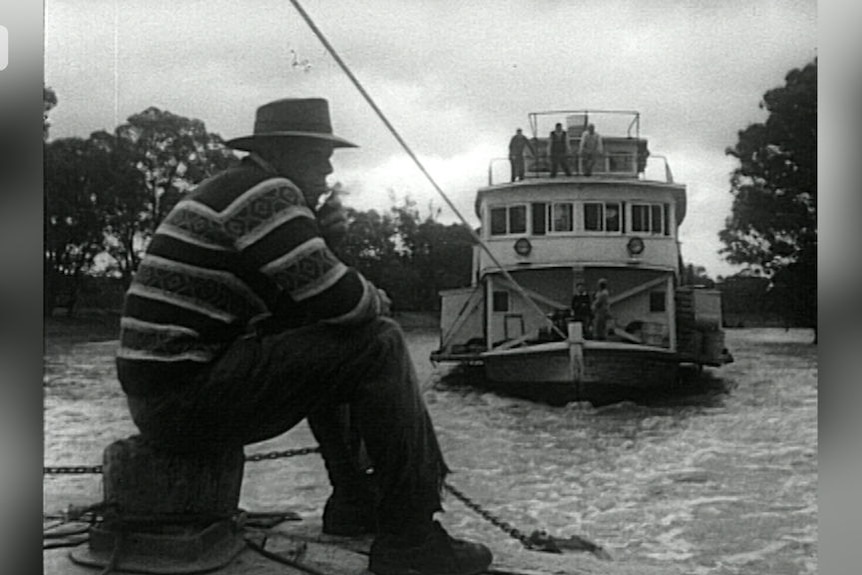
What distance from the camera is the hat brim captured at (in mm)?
3258

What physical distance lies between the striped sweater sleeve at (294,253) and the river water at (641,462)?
0.85ft

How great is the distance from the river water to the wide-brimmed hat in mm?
696

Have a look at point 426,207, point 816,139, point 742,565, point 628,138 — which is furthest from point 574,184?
point 742,565

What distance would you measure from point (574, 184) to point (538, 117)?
0.24m

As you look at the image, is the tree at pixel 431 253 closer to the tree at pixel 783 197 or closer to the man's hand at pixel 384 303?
the man's hand at pixel 384 303

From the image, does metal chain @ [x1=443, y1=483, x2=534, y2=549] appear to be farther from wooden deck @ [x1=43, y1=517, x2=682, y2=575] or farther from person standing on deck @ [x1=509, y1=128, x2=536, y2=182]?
person standing on deck @ [x1=509, y1=128, x2=536, y2=182]

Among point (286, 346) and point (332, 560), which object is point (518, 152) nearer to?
point (286, 346)

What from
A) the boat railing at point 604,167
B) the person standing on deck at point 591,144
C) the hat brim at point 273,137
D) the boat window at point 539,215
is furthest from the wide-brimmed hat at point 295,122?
the person standing on deck at point 591,144

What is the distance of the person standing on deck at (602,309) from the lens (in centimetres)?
327

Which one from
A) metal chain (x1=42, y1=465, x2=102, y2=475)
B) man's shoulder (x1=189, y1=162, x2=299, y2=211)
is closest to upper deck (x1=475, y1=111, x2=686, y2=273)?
man's shoulder (x1=189, y1=162, x2=299, y2=211)

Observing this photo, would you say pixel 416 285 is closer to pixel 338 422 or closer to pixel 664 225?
pixel 338 422

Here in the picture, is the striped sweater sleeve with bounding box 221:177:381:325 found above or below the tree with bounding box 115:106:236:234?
below

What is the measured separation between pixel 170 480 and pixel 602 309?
1.47 meters

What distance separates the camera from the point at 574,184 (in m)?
3.31
